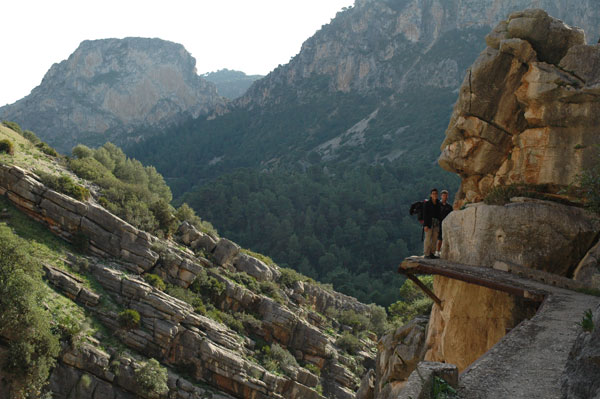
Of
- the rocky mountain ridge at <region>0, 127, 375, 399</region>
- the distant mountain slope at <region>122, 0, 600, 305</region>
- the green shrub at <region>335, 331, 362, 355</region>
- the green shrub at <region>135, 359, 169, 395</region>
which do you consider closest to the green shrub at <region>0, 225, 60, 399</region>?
the rocky mountain ridge at <region>0, 127, 375, 399</region>

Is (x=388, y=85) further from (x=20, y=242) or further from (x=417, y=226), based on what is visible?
(x=20, y=242)

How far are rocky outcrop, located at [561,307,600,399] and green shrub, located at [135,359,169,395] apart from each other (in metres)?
30.6

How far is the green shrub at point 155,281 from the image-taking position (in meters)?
39.3

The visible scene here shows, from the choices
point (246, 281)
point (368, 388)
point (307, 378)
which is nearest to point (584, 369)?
point (368, 388)

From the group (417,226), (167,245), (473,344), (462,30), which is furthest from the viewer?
(462,30)

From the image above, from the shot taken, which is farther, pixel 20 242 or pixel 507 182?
pixel 20 242

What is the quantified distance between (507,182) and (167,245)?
3322 cm

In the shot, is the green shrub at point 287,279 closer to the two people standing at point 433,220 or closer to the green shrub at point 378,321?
the green shrub at point 378,321

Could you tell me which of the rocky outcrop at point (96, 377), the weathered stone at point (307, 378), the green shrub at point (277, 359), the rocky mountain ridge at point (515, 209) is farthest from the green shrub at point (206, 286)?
the rocky mountain ridge at point (515, 209)

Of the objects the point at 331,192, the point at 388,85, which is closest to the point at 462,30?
the point at 388,85

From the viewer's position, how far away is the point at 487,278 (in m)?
11.5

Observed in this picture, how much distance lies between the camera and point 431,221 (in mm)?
17578

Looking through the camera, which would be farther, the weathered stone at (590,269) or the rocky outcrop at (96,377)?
the rocky outcrop at (96,377)

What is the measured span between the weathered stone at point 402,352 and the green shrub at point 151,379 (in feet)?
52.3
